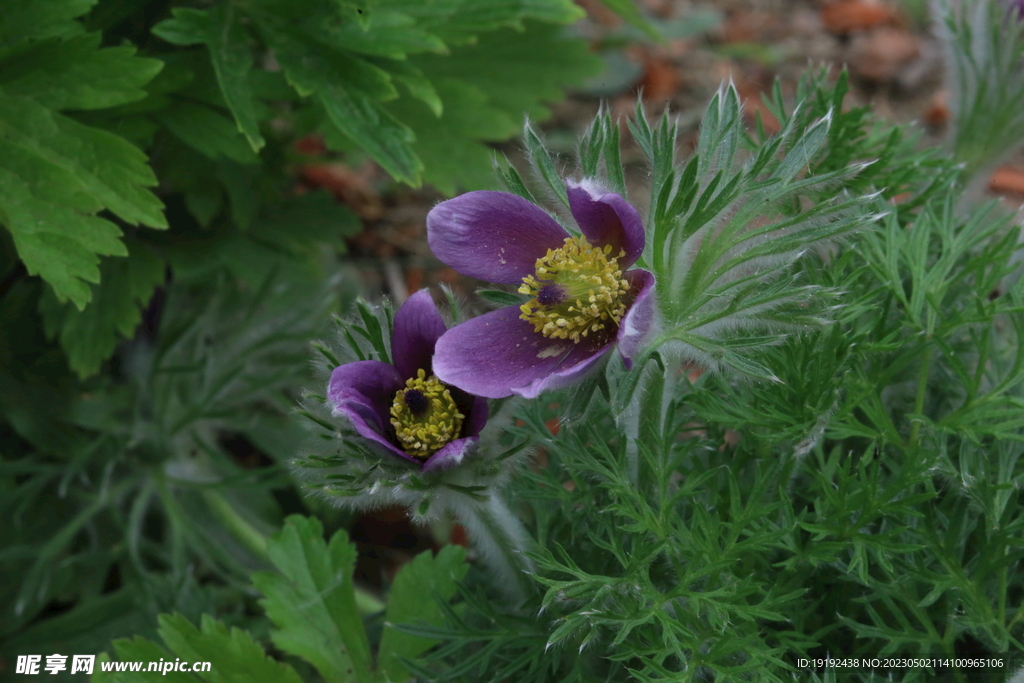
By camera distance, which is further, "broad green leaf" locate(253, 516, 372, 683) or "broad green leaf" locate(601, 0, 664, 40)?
"broad green leaf" locate(601, 0, 664, 40)

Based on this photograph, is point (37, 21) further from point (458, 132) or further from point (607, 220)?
point (607, 220)

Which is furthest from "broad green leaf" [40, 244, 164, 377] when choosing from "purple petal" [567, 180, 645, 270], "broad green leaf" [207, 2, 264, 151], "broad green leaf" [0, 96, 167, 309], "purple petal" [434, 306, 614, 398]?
"purple petal" [567, 180, 645, 270]

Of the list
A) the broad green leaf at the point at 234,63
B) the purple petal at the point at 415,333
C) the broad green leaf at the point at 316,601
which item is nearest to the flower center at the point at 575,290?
the purple petal at the point at 415,333

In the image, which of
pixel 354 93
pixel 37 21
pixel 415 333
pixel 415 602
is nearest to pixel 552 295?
pixel 415 333

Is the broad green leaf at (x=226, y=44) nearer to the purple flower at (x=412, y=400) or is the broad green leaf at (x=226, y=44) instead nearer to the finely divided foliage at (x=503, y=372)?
the finely divided foliage at (x=503, y=372)

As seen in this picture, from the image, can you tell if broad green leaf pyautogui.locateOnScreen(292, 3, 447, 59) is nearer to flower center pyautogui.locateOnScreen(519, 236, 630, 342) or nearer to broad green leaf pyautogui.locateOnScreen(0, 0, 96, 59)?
broad green leaf pyautogui.locateOnScreen(0, 0, 96, 59)

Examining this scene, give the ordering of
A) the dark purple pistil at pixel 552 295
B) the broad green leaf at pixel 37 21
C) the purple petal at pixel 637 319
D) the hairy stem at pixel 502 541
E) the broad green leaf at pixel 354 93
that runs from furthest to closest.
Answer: the broad green leaf at pixel 354 93
the broad green leaf at pixel 37 21
the hairy stem at pixel 502 541
the dark purple pistil at pixel 552 295
the purple petal at pixel 637 319

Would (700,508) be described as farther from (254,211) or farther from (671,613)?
(254,211)
